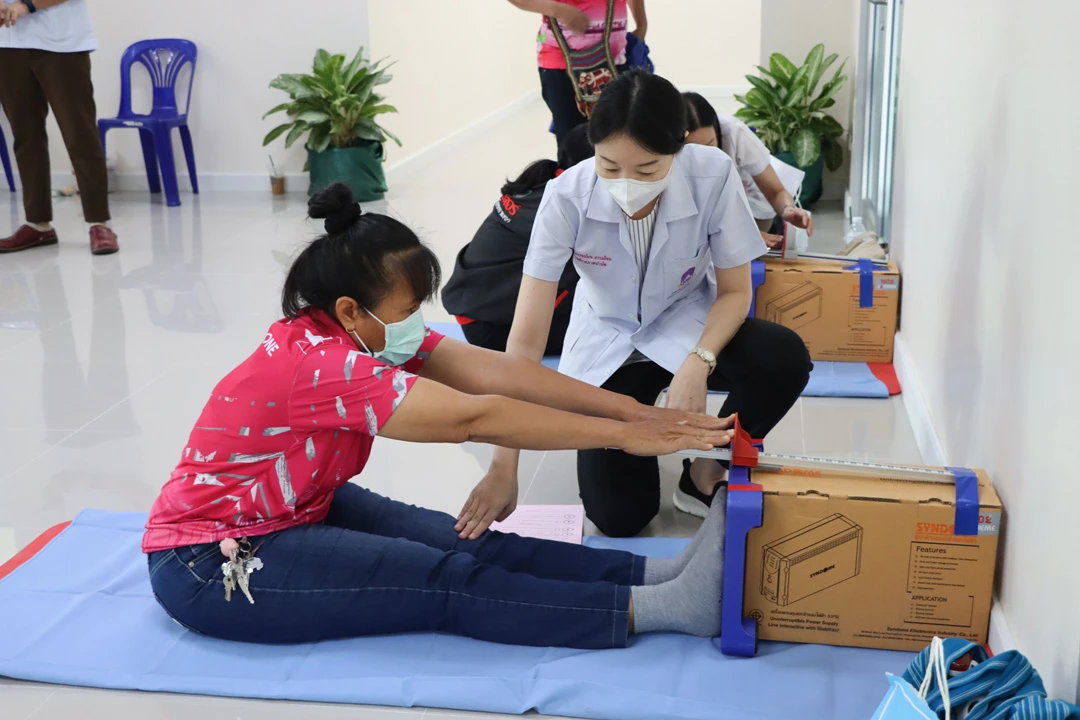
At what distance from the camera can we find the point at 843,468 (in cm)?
183

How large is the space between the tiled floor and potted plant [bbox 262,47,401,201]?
379mm

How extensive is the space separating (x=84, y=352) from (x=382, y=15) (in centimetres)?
332

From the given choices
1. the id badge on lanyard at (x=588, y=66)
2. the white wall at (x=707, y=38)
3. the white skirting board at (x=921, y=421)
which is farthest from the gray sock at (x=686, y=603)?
the white wall at (x=707, y=38)

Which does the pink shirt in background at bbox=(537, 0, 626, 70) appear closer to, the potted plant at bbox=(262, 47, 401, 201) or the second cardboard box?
the second cardboard box

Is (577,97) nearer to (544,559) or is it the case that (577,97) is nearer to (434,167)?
(544,559)

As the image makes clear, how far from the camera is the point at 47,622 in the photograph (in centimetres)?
195

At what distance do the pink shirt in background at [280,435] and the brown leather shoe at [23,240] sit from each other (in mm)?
3518

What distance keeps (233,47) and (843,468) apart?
5.11 metres

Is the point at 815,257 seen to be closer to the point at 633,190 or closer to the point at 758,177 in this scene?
the point at 758,177

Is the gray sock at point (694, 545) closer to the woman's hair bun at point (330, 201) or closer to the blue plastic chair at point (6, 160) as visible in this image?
the woman's hair bun at point (330, 201)

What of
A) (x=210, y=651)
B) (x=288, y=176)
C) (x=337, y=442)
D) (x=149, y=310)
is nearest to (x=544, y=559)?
(x=337, y=442)

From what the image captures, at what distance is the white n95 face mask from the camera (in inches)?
77.9

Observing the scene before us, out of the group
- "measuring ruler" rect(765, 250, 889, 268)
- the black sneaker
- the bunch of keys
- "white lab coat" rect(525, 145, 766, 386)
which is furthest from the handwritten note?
"measuring ruler" rect(765, 250, 889, 268)

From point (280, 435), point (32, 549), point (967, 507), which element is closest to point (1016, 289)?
point (967, 507)
